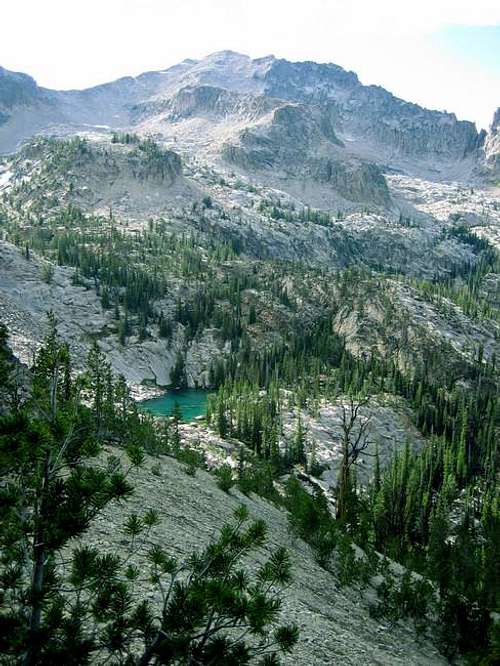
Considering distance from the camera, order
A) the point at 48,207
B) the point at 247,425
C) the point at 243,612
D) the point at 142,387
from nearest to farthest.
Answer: the point at 243,612 → the point at 247,425 → the point at 142,387 → the point at 48,207

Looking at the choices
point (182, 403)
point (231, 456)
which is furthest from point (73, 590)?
point (182, 403)

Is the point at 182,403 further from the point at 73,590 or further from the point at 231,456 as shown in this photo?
the point at 73,590

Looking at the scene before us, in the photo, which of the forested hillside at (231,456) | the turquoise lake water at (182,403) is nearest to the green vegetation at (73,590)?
the forested hillside at (231,456)

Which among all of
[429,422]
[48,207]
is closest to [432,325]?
[429,422]

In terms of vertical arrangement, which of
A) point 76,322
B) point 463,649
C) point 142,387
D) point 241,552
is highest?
point 241,552

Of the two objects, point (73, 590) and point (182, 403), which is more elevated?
point (73, 590)

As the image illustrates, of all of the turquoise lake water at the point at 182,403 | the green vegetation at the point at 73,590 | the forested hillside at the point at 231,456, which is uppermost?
the green vegetation at the point at 73,590

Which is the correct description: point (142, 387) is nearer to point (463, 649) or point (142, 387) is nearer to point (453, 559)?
point (453, 559)

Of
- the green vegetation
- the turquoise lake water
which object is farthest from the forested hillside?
the turquoise lake water

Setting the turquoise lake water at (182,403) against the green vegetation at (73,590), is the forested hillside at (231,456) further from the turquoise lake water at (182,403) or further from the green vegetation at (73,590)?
the turquoise lake water at (182,403)
